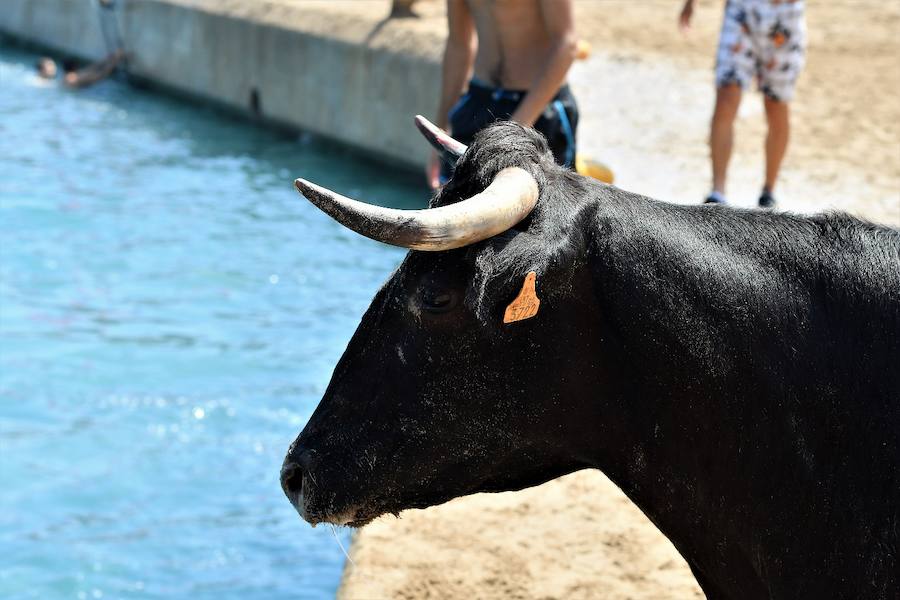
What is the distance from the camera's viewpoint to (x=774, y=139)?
7863mm

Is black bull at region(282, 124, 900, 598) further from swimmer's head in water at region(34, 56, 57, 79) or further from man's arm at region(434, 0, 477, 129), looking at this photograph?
swimmer's head in water at region(34, 56, 57, 79)

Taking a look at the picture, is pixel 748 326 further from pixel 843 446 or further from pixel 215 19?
pixel 215 19

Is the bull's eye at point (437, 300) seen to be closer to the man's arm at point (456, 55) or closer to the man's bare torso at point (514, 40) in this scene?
the man's bare torso at point (514, 40)

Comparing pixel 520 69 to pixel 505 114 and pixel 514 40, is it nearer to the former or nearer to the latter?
pixel 514 40

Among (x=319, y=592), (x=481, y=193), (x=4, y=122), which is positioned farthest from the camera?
(x=4, y=122)

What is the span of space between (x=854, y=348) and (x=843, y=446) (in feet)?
0.64

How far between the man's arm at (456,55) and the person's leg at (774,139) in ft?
8.63

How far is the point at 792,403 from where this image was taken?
8.24 feet

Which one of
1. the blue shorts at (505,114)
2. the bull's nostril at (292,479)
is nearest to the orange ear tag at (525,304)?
Answer: the bull's nostril at (292,479)

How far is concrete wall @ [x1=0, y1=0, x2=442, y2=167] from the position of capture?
41.7 feet

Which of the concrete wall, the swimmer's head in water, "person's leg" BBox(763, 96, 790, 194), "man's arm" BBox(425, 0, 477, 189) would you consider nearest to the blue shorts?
"man's arm" BBox(425, 0, 477, 189)

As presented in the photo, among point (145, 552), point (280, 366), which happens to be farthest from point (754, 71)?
point (145, 552)

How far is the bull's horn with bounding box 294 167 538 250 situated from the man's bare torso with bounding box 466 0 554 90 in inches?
124

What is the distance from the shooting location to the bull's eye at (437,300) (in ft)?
8.25
